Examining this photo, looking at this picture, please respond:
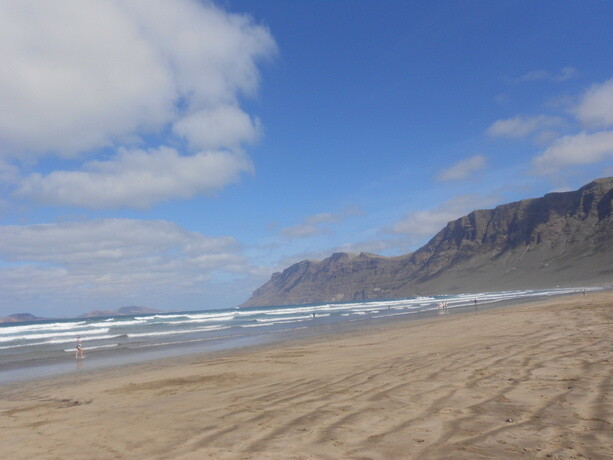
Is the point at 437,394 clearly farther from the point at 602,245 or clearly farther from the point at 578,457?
the point at 602,245

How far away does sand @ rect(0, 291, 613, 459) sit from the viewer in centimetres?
504

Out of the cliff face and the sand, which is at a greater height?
the cliff face

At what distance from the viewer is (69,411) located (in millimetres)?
8930

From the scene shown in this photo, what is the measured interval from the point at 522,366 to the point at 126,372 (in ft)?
43.9

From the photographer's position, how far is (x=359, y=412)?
6488mm

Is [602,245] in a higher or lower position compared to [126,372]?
higher

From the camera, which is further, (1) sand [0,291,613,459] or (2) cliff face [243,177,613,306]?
(2) cliff face [243,177,613,306]

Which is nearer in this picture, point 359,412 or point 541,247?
point 359,412

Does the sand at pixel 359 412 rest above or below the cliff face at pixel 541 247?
below

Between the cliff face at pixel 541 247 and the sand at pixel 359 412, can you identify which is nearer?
the sand at pixel 359 412

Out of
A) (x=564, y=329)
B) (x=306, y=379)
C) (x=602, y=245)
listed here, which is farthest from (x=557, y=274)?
(x=306, y=379)

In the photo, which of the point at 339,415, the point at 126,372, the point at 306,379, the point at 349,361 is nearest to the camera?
the point at 339,415

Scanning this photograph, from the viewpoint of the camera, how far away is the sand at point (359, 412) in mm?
5039

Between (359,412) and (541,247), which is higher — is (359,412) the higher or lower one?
the lower one
